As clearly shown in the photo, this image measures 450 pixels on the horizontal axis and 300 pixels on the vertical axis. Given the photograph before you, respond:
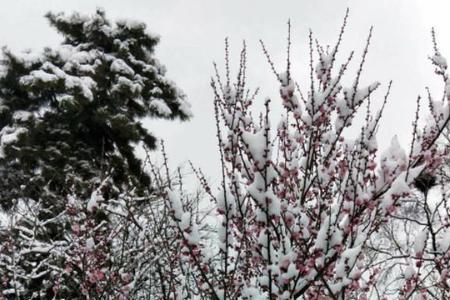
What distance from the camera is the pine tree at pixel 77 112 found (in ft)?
36.6

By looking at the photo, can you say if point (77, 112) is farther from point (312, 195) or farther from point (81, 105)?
point (312, 195)

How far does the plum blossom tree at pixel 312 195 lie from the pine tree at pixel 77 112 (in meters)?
7.09

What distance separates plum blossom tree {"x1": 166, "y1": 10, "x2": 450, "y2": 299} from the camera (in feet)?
9.50

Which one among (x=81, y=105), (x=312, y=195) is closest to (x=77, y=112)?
(x=81, y=105)

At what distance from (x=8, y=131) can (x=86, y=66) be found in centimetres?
238

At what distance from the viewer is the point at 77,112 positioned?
12547mm

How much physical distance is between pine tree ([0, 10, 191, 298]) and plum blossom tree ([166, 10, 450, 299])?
23.3 ft

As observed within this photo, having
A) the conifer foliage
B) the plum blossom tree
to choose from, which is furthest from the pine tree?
the plum blossom tree

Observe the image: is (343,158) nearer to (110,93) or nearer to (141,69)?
(110,93)

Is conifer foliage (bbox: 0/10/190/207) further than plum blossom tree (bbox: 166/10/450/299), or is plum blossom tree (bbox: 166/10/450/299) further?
conifer foliage (bbox: 0/10/190/207)

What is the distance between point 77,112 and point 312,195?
31.7ft

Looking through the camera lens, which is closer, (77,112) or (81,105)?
(81,105)

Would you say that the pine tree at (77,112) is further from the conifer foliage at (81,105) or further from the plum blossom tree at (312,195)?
the plum blossom tree at (312,195)

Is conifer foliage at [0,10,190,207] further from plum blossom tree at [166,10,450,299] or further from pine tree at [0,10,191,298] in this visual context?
plum blossom tree at [166,10,450,299]
